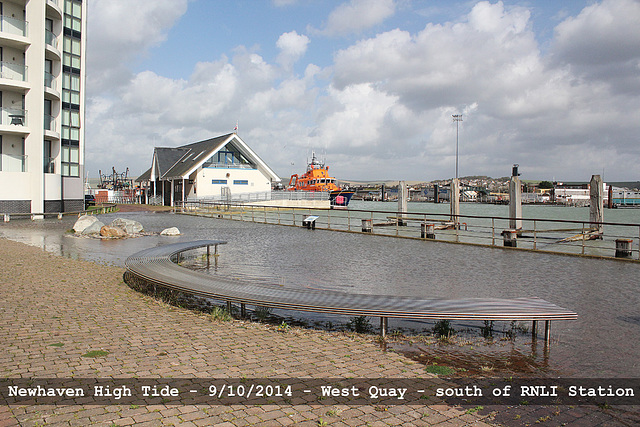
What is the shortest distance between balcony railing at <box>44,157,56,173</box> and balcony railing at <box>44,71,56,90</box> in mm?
4364

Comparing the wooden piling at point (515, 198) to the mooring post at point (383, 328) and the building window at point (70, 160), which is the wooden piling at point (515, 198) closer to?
the mooring post at point (383, 328)

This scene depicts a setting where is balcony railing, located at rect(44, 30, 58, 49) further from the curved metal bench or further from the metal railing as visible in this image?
the curved metal bench

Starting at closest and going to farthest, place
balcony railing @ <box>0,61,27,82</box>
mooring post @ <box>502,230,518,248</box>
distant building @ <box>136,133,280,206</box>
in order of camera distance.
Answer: mooring post @ <box>502,230,518,248</box>, balcony railing @ <box>0,61,27,82</box>, distant building @ <box>136,133,280,206</box>

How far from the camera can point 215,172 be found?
46469 millimetres

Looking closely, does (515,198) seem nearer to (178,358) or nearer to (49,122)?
(178,358)

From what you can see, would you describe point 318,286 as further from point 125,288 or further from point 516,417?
point 516,417

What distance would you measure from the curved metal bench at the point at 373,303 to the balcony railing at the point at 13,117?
2388cm

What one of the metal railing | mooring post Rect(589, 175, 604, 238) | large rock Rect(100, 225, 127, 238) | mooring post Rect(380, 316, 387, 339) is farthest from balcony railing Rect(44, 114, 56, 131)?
mooring post Rect(589, 175, 604, 238)

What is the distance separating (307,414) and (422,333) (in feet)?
8.68

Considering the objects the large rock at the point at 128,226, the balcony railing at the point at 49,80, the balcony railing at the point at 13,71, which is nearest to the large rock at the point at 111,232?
the large rock at the point at 128,226

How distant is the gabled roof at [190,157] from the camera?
1783 inches
